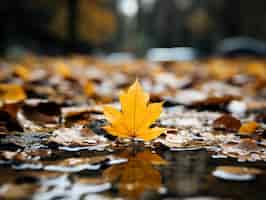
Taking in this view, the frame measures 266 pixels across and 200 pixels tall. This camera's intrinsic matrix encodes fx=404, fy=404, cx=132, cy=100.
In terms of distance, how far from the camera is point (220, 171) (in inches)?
35.3

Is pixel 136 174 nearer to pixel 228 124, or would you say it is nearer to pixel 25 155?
pixel 25 155

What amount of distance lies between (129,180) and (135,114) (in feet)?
0.88

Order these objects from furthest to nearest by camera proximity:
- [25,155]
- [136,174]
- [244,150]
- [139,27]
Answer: [139,27] → [244,150] → [25,155] → [136,174]

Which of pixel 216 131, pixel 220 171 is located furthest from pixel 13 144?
pixel 216 131

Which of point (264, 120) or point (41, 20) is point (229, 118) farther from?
point (41, 20)

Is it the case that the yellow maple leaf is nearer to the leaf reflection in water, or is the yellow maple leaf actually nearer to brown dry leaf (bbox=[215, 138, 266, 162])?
the leaf reflection in water

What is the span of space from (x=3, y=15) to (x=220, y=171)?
1202cm

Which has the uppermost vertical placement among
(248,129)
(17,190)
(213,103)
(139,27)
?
(139,27)

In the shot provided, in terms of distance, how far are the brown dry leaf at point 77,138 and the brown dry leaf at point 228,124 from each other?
49 centimetres

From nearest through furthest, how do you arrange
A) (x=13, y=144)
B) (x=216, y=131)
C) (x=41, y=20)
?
1. (x=13, y=144)
2. (x=216, y=131)
3. (x=41, y=20)

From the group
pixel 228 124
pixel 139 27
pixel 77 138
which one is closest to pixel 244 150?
pixel 228 124

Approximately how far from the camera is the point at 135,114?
104 cm

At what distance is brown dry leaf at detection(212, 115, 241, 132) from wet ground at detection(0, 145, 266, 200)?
457 millimetres

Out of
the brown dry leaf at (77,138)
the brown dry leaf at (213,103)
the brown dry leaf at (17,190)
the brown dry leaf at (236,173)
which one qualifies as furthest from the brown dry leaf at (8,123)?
the brown dry leaf at (213,103)
